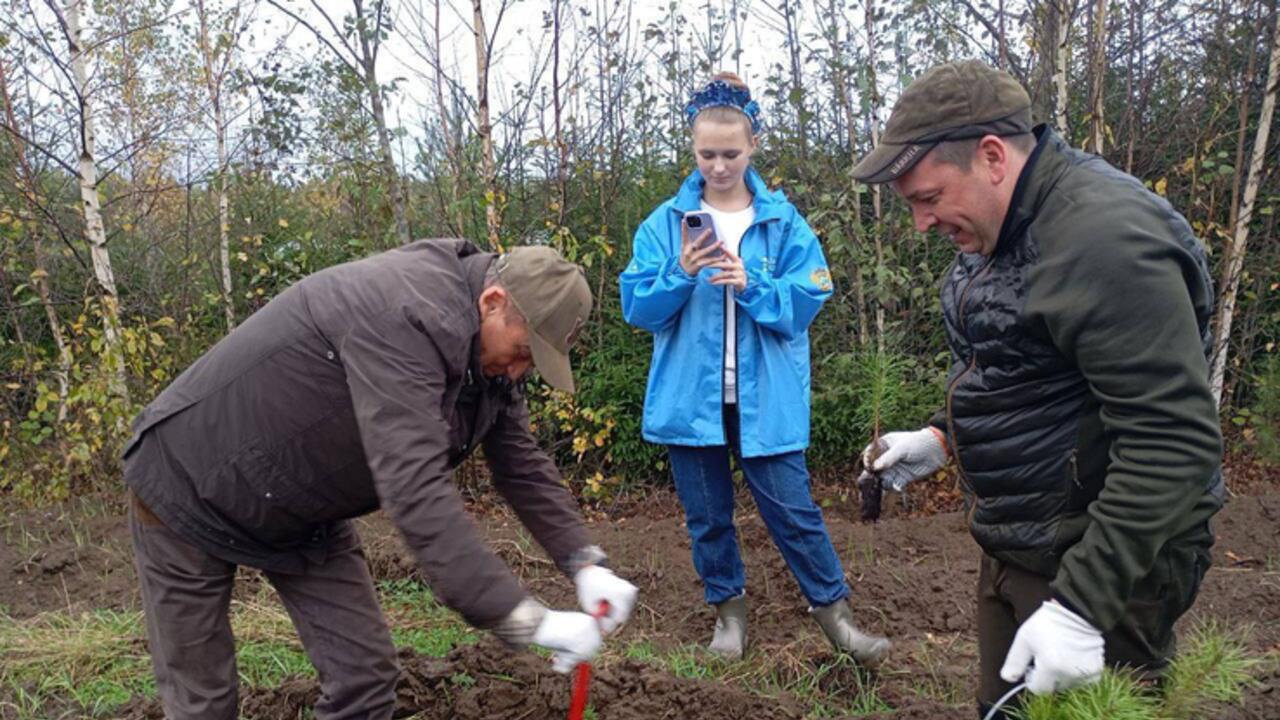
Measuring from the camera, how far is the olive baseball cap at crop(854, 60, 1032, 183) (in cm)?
210

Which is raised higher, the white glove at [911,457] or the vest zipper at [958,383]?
the vest zipper at [958,383]

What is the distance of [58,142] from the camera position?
696 cm

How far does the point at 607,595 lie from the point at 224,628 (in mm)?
1073

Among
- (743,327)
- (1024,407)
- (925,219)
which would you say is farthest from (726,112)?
(1024,407)

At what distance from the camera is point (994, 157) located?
2131mm

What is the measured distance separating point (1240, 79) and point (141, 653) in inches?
303

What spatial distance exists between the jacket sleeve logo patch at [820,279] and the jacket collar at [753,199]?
266 millimetres

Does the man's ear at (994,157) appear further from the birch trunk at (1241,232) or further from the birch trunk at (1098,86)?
the birch trunk at (1241,232)

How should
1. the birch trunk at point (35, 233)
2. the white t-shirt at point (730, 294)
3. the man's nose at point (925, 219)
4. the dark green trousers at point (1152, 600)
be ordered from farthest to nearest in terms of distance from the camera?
the birch trunk at point (35, 233) < the white t-shirt at point (730, 294) < the man's nose at point (925, 219) < the dark green trousers at point (1152, 600)

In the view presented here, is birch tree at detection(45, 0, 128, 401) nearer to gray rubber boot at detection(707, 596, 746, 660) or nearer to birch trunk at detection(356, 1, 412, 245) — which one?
birch trunk at detection(356, 1, 412, 245)

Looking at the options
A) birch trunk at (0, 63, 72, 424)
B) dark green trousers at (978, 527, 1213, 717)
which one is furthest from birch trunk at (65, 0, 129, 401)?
dark green trousers at (978, 527, 1213, 717)

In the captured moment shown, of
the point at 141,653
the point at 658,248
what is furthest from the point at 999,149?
the point at 141,653

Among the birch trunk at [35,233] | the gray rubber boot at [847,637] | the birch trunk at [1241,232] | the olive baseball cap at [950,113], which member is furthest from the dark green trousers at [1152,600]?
the birch trunk at [35,233]

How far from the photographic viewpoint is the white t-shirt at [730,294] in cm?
396
